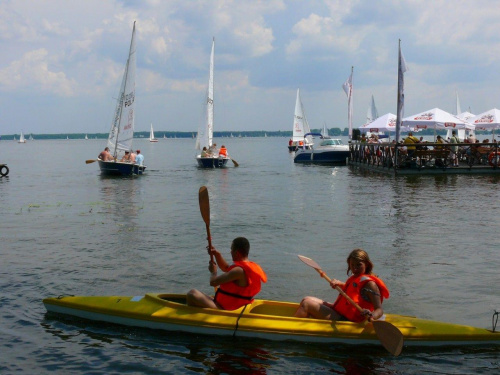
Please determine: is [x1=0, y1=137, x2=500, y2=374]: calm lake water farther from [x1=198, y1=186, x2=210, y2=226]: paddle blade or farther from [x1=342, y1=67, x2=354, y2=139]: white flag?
[x1=342, y1=67, x2=354, y2=139]: white flag

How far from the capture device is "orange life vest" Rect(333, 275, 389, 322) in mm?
7020

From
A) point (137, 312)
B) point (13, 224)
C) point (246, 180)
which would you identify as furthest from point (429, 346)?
point (246, 180)

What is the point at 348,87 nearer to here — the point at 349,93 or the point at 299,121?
the point at 349,93

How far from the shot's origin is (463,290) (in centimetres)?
975

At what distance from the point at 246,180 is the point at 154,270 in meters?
22.7

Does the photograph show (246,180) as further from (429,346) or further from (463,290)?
(429,346)

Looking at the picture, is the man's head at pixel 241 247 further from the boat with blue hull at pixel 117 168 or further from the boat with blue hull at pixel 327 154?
the boat with blue hull at pixel 327 154

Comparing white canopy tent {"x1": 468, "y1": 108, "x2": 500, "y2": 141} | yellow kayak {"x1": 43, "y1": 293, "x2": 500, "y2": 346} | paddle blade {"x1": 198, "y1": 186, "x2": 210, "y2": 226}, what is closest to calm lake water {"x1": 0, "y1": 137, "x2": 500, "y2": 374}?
yellow kayak {"x1": 43, "y1": 293, "x2": 500, "y2": 346}

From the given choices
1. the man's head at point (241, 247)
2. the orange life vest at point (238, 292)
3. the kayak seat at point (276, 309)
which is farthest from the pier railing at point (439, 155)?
the man's head at point (241, 247)

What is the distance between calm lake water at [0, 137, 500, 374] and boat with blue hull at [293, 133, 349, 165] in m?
19.6

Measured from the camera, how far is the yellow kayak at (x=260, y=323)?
7.19 metres

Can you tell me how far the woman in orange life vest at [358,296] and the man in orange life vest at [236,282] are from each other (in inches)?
28.1

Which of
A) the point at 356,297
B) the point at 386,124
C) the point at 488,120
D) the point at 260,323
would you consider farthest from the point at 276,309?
the point at 386,124

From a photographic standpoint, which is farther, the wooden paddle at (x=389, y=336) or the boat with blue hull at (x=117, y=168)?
the boat with blue hull at (x=117, y=168)
